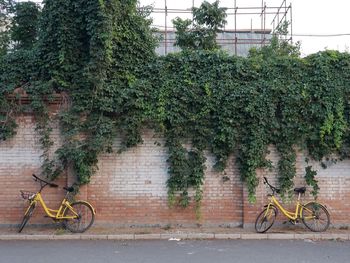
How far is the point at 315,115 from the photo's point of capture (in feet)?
35.2

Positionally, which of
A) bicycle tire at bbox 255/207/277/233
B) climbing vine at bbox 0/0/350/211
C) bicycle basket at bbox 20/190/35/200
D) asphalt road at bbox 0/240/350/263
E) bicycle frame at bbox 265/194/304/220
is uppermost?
climbing vine at bbox 0/0/350/211

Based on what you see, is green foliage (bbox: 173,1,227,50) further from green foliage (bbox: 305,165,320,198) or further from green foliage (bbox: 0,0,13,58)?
green foliage (bbox: 305,165,320,198)

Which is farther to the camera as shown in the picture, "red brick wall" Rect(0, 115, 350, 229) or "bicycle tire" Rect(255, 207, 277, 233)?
"red brick wall" Rect(0, 115, 350, 229)

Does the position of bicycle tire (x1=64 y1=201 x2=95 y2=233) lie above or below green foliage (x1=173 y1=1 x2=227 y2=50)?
below

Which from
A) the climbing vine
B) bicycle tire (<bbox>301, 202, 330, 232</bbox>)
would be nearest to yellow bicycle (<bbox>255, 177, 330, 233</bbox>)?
bicycle tire (<bbox>301, 202, 330, 232</bbox>)

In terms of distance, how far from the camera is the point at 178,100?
35.5 feet

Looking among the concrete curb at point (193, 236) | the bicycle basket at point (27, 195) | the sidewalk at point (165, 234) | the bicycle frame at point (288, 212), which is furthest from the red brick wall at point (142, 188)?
the concrete curb at point (193, 236)

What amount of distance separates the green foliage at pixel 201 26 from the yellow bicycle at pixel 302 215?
22.7 ft

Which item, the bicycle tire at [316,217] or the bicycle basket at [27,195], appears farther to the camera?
the bicycle tire at [316,217]

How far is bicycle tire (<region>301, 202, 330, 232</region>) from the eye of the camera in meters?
10.4

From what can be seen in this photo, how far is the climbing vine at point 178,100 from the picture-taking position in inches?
419

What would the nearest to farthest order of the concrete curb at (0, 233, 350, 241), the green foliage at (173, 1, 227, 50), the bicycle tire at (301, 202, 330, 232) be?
1. the concrete curb at (0, 233, 350, 241)
2. the bicycle tire at (301, 202, 330, 232)
3. the green foliage at (173, 1, 227, 50)

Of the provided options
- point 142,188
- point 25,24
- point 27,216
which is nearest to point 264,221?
point 142,188

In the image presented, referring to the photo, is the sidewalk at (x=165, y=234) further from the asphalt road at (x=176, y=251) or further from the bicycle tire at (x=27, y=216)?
the asphalt road at (x=176, y=251)
